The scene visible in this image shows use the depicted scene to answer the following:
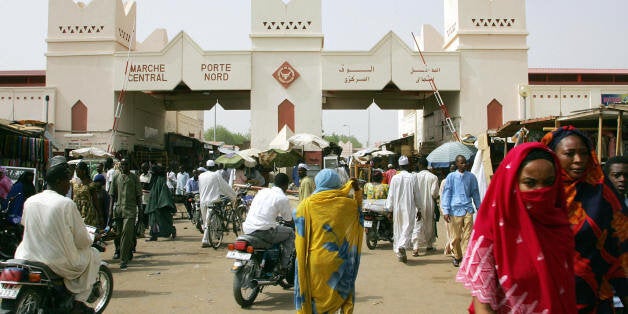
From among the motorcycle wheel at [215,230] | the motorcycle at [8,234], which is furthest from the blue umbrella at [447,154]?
the motorcycle at [8,234]

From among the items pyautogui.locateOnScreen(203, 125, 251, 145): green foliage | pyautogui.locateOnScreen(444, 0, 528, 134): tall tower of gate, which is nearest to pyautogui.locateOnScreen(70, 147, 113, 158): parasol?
pyautogui.locateOnScreen(444, 0, 528, 134): tall tower of gate

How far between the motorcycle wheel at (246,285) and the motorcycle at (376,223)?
4.15 metres

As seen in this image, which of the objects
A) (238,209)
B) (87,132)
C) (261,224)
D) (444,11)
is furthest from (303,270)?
(444,11)

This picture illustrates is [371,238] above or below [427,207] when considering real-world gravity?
below

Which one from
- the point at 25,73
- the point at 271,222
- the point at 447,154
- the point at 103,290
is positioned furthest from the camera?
the point at 25,73

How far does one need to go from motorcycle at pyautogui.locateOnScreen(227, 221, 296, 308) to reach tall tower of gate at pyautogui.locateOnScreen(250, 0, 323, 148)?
15.1 m

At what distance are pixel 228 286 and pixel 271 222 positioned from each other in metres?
1.33

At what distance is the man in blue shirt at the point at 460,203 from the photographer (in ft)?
24.8

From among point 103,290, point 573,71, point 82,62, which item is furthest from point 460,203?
point 573,71

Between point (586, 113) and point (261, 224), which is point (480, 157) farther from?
point (261, 224)

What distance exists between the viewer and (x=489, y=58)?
20266mm

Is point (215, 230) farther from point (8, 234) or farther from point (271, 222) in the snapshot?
point (271, 222)

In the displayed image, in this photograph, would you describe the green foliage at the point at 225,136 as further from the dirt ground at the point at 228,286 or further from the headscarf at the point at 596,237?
the headscarf at the point at 596,237

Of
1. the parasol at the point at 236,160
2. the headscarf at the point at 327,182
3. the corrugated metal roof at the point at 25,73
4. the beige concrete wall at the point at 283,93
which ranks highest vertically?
the corrugated metal roof at the point at 25,73
